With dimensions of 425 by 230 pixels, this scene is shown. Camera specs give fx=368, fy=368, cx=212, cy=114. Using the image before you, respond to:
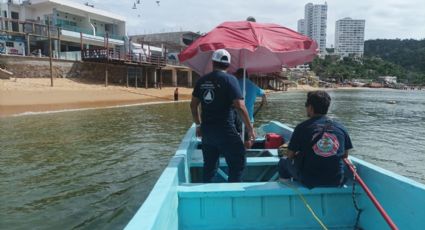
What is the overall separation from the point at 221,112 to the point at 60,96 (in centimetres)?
2638

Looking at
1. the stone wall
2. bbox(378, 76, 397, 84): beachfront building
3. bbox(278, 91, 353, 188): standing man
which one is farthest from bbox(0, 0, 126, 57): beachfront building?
bbox(378, 76, 397, 84): beachfront building

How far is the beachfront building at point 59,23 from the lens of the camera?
131ft

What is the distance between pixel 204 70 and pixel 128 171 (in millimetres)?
3686

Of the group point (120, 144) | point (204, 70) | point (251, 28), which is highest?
point (251, 28)

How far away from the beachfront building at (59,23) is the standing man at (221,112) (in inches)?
1462

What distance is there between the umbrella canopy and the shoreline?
19.6 meters

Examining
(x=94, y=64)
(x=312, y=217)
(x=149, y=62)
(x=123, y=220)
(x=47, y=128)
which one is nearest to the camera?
(x=312, y=217)

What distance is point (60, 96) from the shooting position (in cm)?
2781

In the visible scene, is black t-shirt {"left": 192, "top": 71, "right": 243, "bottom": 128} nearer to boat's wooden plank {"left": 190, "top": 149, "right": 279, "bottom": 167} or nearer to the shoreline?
boat's wooden plank {"left": 190, "top": 149, "right": 279, "bottom": 167}

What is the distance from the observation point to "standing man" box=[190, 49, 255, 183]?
13.3ft

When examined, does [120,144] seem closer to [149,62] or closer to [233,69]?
[233,69]

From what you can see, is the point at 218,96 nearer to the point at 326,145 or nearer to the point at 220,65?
the point at 220,65

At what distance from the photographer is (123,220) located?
234 inches

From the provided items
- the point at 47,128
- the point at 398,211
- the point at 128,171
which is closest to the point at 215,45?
the point at 398,211
